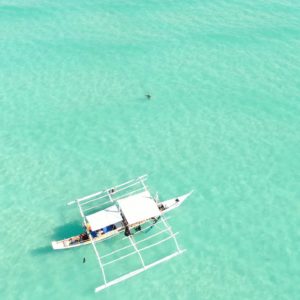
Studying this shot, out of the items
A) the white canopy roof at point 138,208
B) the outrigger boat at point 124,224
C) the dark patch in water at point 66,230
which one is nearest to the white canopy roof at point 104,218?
the outrigger boat at point 124,224

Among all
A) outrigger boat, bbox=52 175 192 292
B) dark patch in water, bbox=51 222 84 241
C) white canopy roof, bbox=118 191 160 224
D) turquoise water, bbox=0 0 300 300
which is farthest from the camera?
dark patch in water, bbox=51 222 84 241

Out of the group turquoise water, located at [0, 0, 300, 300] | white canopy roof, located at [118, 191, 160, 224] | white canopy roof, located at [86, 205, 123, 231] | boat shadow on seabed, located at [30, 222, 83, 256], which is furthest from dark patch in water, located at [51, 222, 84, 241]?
white canopy roof, located at [118, 191, 160, 224]

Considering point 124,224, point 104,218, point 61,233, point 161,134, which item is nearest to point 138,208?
point 124,224

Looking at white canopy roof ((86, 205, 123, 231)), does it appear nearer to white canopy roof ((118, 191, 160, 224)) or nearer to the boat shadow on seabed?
white canopy roof ((118, 191, 160, 224))

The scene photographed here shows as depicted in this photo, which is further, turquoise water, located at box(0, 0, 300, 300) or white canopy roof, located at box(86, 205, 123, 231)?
turquoise water, located at box(0, 0, 300, 300)

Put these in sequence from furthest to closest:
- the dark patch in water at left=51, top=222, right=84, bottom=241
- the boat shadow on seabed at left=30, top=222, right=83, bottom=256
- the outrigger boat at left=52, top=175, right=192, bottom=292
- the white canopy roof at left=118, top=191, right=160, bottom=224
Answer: the dark patch in water at left=51, top=222, right=84, bottom=241 → the boat shadow on seabed at left=30, top=222, right=83, bottom=256 → the white canopy roof at left=118, top=191, right=160, bottom=224 → the outrigger boat at left=52, top=175, right=192, bottom=292

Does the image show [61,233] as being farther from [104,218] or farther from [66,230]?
[104,218]

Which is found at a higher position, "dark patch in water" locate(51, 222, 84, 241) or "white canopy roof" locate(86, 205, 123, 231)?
"dark patch in water" locate(51, 222, 84, 241)

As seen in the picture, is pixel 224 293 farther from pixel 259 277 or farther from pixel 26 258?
pixel 26 258

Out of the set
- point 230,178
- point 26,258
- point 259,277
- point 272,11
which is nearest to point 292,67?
point 272,11
